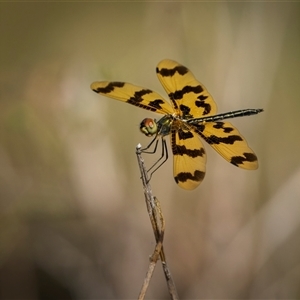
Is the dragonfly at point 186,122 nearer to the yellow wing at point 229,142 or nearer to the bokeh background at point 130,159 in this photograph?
the yellow wing at point 229,142

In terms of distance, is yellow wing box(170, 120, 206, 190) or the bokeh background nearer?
yellow wing box(170, 120, 206, 190)

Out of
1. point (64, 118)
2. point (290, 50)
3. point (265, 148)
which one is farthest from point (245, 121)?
point (64, 118)

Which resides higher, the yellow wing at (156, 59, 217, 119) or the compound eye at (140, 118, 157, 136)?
the yellow wing at (156, 59, 217, 119)

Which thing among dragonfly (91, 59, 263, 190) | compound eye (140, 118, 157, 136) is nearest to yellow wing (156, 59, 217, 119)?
dragonfly (91, 59, 263, 190)

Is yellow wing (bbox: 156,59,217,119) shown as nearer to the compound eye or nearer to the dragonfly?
the dragonfly

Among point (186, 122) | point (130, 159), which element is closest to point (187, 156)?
point (186, 122)

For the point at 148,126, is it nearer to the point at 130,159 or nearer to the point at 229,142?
the point at 229,142
